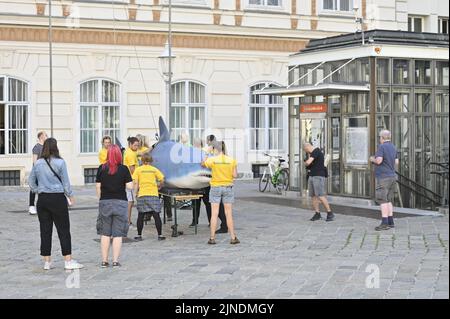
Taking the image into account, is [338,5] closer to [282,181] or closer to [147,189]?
[282,181]

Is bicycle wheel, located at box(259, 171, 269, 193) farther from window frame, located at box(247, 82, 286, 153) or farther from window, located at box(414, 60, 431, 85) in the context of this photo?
window, located at box(414, 60, 431, 85)

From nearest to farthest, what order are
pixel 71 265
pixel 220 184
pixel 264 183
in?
pixel 71 265 → pixel 220 184 → pixel 264 183

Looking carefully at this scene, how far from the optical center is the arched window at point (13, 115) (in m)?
25.5

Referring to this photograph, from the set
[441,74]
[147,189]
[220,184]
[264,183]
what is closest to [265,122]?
[264,183]

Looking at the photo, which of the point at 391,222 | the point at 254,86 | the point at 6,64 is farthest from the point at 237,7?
the point at 391,222

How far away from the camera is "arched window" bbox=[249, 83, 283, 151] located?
29766mm

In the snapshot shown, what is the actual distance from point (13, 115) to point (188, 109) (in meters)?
6.08

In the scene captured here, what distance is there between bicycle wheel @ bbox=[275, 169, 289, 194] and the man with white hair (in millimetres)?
7946

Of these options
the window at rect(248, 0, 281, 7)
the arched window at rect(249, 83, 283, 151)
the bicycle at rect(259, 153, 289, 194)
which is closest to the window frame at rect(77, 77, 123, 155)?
the arched window at rect(249, 83, 283, 151)

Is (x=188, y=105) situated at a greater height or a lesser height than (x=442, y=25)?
lesser

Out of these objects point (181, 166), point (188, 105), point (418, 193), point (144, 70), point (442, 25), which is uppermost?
point (442, 25)

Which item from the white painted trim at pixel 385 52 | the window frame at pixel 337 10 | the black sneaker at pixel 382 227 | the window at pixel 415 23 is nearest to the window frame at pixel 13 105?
the white painted trim at pixel 385 52

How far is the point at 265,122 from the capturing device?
30.0 meters

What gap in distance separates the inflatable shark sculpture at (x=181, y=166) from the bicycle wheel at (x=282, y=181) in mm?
8470
